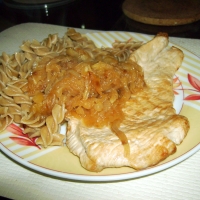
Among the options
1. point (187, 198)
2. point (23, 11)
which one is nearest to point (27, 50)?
point (187, 198)

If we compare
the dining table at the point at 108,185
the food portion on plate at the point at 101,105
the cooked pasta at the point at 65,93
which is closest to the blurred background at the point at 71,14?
the food portion on plate at the point at 101,105

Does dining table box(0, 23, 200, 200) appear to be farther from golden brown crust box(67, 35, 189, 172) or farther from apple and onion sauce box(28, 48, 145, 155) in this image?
apple and onion sauce box(28, 48, 145, 155)

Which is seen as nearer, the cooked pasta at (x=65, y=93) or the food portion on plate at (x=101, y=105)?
the food portion on plate at (x=101, y=105)

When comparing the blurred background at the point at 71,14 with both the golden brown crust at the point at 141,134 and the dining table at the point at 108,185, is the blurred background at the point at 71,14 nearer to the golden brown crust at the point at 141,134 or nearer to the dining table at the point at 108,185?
the golden brown crust at the point at 141,134

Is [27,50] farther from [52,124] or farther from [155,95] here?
[155,95]

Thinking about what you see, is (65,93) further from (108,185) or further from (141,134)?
(108,185)

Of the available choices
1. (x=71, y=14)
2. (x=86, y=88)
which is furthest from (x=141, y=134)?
(x=71, y=14)

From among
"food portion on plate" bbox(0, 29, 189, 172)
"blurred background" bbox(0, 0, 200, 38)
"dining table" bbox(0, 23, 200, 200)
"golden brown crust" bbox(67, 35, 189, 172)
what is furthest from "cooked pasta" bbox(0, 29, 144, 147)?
"blurred background" bbox(0, 0, 200, 38)
